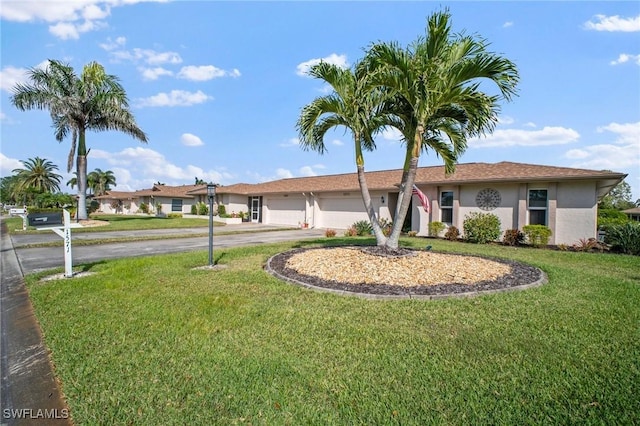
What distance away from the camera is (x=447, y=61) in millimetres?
7023

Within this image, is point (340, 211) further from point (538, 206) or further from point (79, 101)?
point (79, 101)

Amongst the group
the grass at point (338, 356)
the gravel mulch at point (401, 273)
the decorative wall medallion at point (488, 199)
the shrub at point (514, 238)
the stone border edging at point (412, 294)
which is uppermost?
the decorative wall medallion at point (488, 199)

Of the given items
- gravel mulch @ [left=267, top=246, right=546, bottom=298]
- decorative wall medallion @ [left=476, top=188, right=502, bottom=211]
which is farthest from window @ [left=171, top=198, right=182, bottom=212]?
decorative wall medallion @ [left=476, top=188, right=502, bottom=211]

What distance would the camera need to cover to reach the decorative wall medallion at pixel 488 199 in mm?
14570

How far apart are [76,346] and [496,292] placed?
6.65m

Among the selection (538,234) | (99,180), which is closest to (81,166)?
(538,234)

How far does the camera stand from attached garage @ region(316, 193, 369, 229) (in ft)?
68.5

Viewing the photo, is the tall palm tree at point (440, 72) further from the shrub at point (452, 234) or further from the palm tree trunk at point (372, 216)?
the shrub at point (452, 234)

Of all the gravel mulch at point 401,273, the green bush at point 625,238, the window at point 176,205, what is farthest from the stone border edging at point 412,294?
the window at point 176,205

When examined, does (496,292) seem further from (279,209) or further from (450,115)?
(279,209)

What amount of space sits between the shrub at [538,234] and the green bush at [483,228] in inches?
48.5

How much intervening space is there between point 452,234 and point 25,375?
15.3m

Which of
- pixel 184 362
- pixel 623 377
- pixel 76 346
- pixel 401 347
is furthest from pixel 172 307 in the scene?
pixel 623 377

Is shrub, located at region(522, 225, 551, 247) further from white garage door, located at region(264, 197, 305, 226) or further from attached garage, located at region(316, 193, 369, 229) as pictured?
white garage door, located at region(264, 197, 305, 226)
